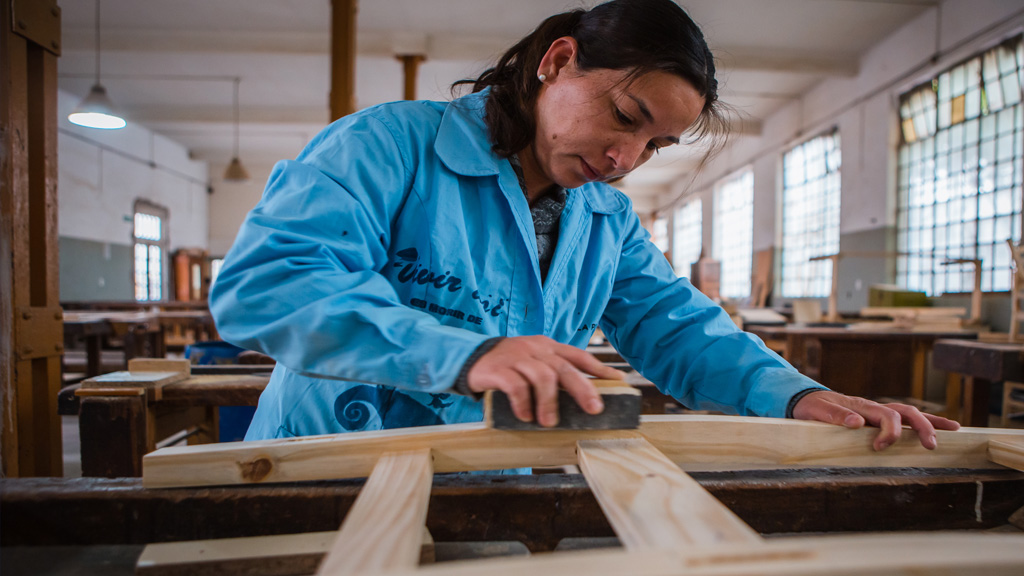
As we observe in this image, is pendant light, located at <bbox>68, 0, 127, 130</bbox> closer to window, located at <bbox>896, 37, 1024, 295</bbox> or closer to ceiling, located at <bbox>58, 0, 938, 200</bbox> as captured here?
ceiling, located at <bbox>58, 0, 938, 200</bbox>

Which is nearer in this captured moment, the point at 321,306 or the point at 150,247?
the point at 321,306

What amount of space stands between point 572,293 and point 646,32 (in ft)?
1.75

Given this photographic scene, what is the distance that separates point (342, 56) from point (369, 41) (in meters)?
3.92

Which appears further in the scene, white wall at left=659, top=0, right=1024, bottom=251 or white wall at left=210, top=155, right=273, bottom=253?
white wall at left=210, top=155, right=273, bottom=253

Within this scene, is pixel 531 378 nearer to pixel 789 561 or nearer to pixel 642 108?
pixel 789 561

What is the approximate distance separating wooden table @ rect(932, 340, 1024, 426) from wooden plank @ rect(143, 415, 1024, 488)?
2.19 metres

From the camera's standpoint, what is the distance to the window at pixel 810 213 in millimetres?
9531

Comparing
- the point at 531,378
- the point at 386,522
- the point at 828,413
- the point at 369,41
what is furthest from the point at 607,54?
the point at 369,41

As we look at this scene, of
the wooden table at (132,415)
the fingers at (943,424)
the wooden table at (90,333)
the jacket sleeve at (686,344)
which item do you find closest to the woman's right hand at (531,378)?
the jacket sleeve at (686,344)

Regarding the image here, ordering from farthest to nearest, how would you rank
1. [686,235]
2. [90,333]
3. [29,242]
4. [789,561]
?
[686,235] < [90,333] < [29,242] < [789,561]

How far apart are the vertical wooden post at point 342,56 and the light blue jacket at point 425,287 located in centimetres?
394

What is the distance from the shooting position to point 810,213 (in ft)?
33.3

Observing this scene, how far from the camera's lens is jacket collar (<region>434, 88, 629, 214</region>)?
1064 millimetres

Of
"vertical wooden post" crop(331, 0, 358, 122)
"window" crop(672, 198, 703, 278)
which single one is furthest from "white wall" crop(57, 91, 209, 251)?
"window" crop(672, 198, 703, 278)
